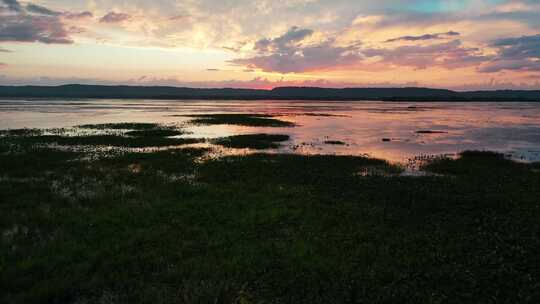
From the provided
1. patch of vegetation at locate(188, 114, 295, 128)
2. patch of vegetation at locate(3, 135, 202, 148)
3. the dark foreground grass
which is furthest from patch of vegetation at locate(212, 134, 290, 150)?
patch of vegetation at locate(188, 114, 295, 128)

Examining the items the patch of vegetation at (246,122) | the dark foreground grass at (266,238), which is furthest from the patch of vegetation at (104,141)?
the patch of vegetation at (246,122)

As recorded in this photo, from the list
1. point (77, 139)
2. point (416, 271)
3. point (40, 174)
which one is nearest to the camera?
point (416, 271)

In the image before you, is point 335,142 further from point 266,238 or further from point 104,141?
point 266,238

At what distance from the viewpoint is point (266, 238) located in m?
11.5

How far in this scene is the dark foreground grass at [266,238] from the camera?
8.37 meters

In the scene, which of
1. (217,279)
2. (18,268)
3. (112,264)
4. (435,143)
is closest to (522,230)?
(217,279)

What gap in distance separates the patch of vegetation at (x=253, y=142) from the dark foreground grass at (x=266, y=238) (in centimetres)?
1306

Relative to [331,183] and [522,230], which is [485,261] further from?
[331,183]

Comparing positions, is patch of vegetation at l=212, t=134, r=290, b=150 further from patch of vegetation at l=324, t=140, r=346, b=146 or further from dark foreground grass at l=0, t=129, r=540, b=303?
dark foreground grass at l=0, t=129, r=540, b=303

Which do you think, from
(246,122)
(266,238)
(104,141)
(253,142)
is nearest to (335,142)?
(253,142)

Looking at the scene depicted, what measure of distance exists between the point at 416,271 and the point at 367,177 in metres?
11.4

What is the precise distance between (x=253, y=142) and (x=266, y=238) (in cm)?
2532

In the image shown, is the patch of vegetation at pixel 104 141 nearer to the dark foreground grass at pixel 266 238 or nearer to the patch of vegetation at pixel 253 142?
the patch of vegetation at pixel 253 142

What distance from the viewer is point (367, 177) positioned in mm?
20500
